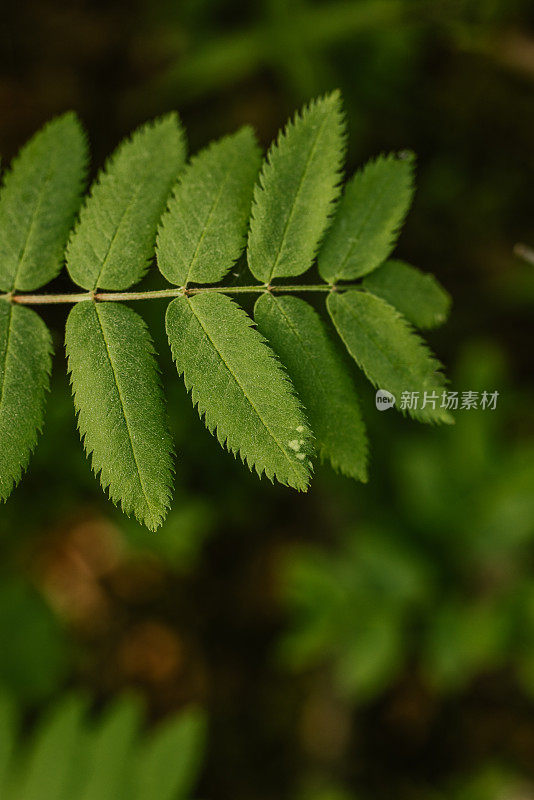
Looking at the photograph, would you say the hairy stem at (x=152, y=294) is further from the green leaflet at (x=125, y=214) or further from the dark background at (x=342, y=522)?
the dark background at (x=342, y=522)

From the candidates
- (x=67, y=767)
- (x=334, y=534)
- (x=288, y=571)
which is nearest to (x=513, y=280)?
(x=334, y=534)

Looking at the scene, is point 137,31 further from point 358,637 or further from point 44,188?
point 358,637

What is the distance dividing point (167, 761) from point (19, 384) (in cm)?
203

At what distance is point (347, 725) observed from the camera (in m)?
3.68

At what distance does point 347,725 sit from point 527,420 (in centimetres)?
204

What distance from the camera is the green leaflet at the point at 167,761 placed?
275 cm

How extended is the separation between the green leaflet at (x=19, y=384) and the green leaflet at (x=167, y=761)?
71.3 inches

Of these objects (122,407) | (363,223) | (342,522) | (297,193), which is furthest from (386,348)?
(342,522)

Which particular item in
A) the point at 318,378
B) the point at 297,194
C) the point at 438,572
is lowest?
the point at 438,572

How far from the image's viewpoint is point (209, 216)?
1.62m

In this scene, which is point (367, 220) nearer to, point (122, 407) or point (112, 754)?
point (122, 407)

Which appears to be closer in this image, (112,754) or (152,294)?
(152,294)

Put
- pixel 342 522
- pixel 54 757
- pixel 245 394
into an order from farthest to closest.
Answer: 1. pixel 342 522
2. pixel 54 757
3. pixel 245 394

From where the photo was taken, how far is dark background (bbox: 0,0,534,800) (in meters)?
3.44
